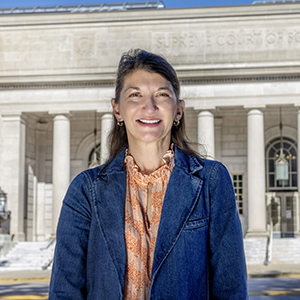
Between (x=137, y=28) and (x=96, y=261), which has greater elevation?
(x=137, y=28)

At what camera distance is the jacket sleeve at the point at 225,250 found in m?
3.27

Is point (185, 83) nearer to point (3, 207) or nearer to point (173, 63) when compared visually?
point (173, 63)

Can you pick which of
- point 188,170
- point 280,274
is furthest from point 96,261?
point 280,274

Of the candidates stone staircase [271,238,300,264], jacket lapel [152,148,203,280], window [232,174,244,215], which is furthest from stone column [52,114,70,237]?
jacket lapel [152,148,203,280]

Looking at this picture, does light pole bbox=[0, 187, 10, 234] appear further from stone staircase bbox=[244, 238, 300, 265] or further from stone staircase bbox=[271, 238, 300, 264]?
stone staircase bbox=[271, 238, 300, 264]

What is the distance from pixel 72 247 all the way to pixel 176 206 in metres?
0.62

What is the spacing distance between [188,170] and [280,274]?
20434 millimetres

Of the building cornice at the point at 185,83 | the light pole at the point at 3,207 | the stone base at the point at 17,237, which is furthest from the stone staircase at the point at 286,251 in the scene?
the stone base at the point at 17,237

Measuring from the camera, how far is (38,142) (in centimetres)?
4362

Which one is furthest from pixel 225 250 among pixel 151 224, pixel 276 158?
pixel 276 158

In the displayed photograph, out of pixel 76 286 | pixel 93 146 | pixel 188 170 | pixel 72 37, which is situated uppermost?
pixel 72 37

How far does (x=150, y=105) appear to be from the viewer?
11.9 feet

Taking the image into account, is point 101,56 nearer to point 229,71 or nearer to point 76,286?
point 229,71

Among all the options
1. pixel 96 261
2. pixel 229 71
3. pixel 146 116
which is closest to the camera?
pixel 96 261
